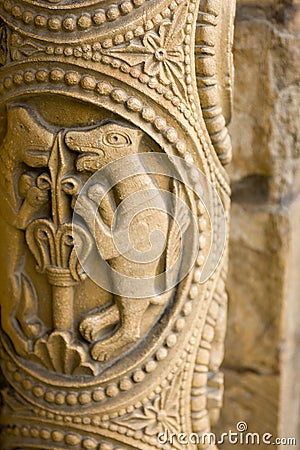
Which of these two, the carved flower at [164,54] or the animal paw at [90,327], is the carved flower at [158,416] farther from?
the carved flower at [164,54]

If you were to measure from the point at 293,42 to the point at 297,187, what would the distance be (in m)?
0.28

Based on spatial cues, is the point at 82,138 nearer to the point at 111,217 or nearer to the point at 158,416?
the point at 111,217

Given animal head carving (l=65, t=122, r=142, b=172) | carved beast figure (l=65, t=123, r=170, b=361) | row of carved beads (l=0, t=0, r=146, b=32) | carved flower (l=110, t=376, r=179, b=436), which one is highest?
row of carved beads (l=0, t=0, r=146, b=32)

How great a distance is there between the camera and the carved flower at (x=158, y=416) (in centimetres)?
113

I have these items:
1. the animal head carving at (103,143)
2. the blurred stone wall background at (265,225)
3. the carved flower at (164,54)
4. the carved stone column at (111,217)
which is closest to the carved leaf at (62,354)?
the carved stone column at (111,217)

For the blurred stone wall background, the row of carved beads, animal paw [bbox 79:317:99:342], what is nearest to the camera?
the row of carved beads

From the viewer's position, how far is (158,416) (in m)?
1.14

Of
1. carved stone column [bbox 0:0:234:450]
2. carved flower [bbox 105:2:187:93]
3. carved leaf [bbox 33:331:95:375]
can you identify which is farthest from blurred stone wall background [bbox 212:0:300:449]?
carved leaf [bbox 33:331:95:375]

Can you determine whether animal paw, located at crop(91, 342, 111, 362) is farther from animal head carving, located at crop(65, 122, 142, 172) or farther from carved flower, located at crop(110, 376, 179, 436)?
animal head carving, located at crop(65, 122, 142, 172)

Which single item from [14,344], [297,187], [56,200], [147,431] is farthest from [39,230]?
[297,187]

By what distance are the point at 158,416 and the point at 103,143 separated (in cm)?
42

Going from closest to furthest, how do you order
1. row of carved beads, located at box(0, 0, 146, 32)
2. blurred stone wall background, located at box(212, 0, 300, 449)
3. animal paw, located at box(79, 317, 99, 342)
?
row of carved beads, located at box(0, 0, 146, 32)
animal paw, located at box(79, 317, 99, 342)
blurred stone wall background, located at box(212, 0, 300, 449)

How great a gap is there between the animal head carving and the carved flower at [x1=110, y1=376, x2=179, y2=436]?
355 mm

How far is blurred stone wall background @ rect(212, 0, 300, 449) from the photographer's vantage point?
4.51 ft
